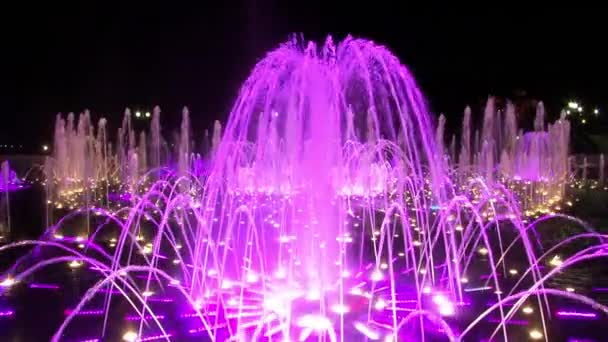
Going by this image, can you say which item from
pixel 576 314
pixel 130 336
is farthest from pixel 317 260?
pixel 576 314

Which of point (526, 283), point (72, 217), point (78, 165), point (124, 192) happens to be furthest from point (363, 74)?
point (78, 165)

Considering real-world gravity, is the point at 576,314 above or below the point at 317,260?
below

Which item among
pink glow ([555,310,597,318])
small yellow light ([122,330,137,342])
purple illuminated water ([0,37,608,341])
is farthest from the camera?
pink glow ([555,310,597,318])

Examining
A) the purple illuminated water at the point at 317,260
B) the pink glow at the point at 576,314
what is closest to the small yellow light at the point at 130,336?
the purple illuminated water at the point at 317,260

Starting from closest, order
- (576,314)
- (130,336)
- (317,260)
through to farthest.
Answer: (130,336) → (576,314) → (317,260)

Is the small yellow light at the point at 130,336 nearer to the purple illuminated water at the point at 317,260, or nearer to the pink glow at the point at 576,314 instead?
the purple illuminated water at the point at 317,260

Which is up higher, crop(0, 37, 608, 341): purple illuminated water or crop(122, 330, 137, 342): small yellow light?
crop(0, 37, 608, 341): purple illuminated water

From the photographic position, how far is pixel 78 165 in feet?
100

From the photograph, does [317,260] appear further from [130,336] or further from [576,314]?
[576,314]

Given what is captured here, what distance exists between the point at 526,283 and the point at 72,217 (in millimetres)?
12597

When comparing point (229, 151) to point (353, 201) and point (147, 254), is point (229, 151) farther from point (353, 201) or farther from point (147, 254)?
point (147, 254)

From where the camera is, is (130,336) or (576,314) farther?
(576,314)

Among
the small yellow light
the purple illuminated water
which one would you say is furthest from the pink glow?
the small yellow light

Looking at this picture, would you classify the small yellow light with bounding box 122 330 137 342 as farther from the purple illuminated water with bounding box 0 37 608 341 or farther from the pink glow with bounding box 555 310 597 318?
the pink glow with bounding box 555 310 597 318
